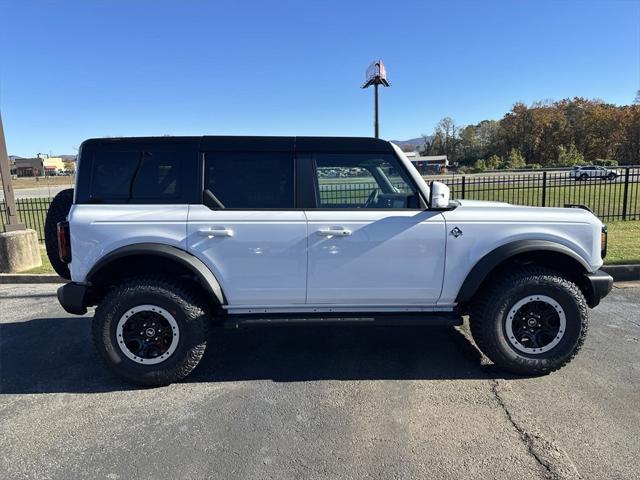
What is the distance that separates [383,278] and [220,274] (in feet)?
4.18

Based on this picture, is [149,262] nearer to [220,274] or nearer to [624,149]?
[220,274]

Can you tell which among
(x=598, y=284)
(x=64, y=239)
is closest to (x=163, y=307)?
(x=64, y=239)

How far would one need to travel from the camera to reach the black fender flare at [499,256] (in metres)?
3.43

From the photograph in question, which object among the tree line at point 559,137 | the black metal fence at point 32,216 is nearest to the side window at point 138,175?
the black metal fence at point 32,216

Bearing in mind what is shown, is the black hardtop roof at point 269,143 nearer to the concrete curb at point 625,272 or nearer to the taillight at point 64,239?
the taillight at point 64,239

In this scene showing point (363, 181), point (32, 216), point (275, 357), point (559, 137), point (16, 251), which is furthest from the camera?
point (559, 137)

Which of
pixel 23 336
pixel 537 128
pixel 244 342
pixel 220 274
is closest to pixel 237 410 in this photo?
pixel 220 274

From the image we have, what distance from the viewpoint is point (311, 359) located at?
13.1ft

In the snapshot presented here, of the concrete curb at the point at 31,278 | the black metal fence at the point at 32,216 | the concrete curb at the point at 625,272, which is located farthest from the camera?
the black metal fence at the point at 32,216

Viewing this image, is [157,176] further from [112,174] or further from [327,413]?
[327,413]

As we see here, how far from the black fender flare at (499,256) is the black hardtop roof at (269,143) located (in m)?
1.17

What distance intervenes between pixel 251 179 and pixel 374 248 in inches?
44.3

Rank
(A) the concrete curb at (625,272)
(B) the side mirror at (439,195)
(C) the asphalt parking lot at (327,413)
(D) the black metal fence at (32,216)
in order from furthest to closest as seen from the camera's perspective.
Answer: (D) the black metal fence at (32,216) < (A) the concrete curb at (625,272) < (B) the side mirror at (439,195) < (C) the asphalt parking lot at (327,413)

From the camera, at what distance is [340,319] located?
11.7ft
